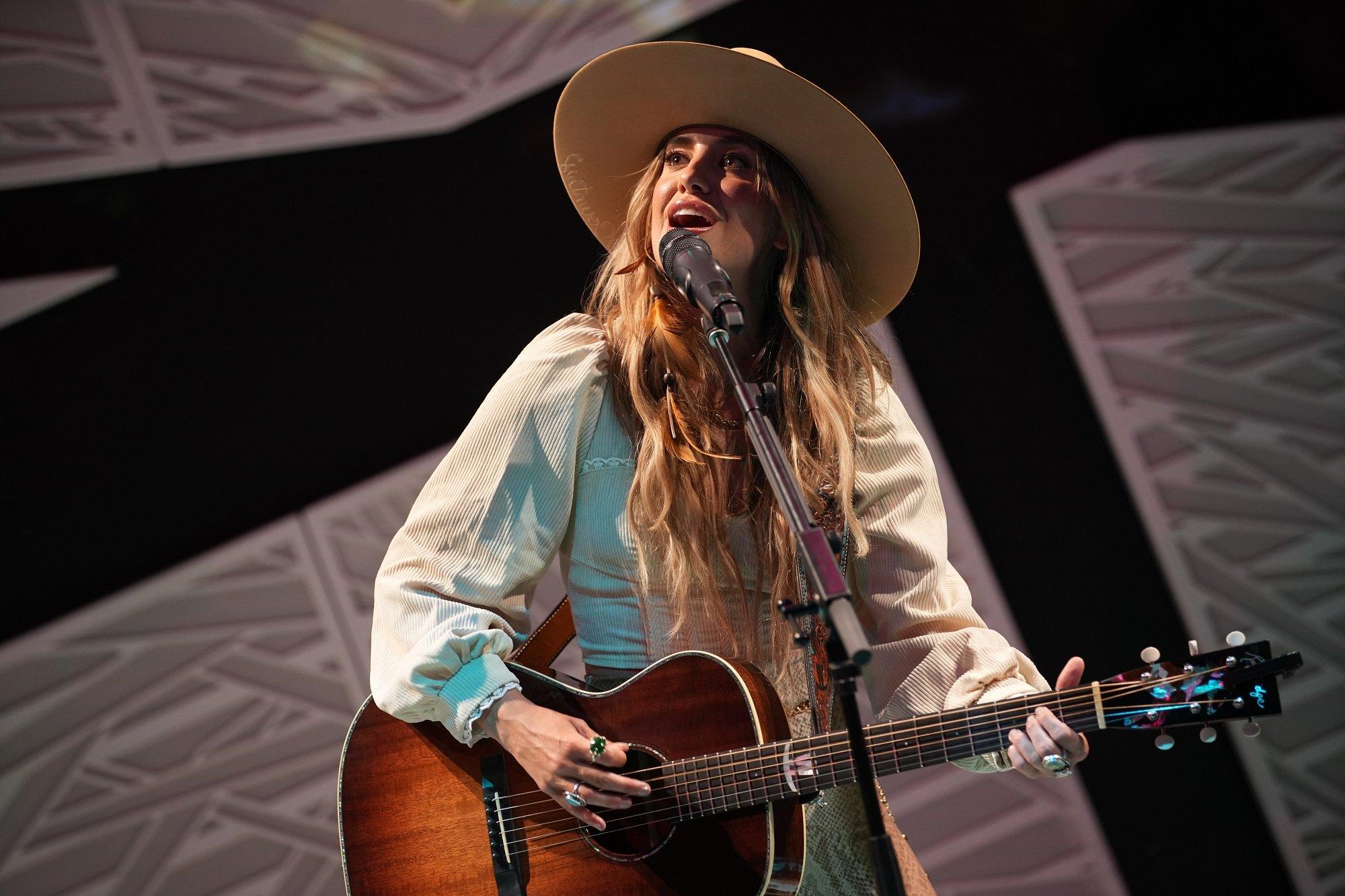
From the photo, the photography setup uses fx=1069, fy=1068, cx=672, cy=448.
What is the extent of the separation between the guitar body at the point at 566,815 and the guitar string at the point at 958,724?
33mm

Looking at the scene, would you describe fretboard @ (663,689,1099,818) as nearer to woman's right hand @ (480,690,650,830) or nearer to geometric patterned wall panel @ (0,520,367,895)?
woman's right hand @ (480,690,650,830)

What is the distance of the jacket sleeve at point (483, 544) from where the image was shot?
1894 mm

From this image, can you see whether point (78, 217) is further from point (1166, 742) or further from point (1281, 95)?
point (1281, 95)

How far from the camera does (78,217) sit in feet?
11.0

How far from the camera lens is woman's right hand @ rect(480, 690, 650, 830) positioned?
1816 mm

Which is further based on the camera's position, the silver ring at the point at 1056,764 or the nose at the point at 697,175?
the nose at the point at 697,175

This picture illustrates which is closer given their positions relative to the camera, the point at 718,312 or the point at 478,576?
the point at 718,312

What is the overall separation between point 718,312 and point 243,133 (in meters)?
2.45

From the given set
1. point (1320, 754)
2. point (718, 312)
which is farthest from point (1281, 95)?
point (718, 312)

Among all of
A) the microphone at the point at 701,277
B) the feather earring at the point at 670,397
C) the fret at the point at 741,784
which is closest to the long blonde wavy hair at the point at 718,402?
the feather earring at the point at 670,397

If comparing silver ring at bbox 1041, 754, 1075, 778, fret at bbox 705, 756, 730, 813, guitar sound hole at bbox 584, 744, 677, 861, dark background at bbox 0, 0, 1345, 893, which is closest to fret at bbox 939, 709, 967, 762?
silver ring at bbox 1041, 754, 1075, 778

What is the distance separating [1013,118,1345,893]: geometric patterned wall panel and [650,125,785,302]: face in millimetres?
1730

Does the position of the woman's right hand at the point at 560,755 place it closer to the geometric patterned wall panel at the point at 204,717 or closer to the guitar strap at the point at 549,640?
the guitar strap at the point at 549,640

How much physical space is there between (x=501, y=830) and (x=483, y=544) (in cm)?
52
